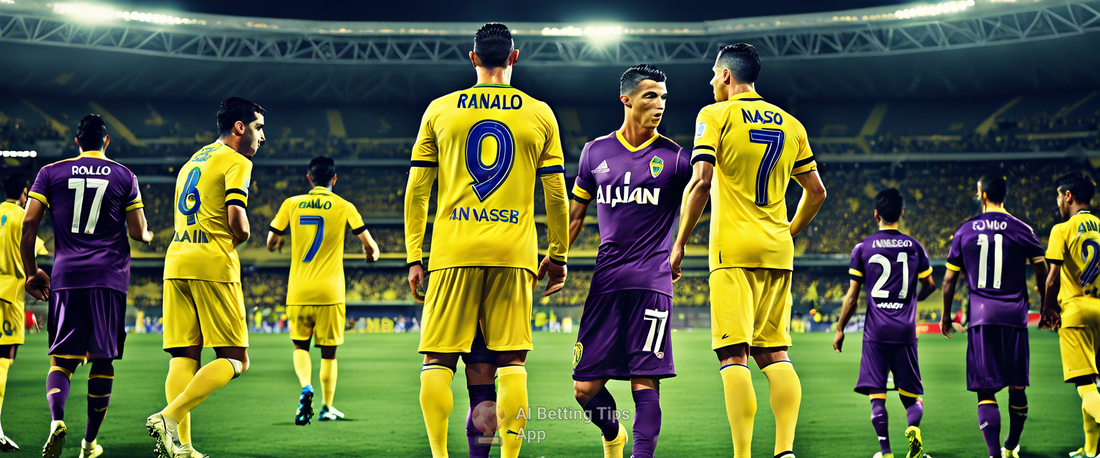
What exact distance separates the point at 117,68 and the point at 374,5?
13.1 m

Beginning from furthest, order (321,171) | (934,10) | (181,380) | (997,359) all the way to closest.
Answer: (934,10)
(321,171)
(997,359)
(181,380)

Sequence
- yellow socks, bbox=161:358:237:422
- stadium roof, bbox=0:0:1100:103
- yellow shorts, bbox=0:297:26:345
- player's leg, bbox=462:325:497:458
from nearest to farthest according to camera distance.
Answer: player's leg, bbox=462:325:497:458 → yellow socks, bbox=161:358:237:422 → yellow shorts, bbox=0:297:26:345 → stadium roof, bbox=0:0:1100:103

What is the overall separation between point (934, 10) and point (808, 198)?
31653 mm

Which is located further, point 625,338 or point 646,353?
point 625,338

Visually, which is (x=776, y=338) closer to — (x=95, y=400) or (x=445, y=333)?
(x=445, y=333)

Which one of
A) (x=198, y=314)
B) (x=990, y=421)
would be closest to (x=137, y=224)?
(x=198, y=314)

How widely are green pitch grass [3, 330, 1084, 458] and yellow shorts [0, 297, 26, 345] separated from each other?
89 centimetres

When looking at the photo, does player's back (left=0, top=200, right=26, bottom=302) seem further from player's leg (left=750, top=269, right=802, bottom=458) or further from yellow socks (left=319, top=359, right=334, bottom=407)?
player's leg (left=750, top=269, right=802, bottom=458)

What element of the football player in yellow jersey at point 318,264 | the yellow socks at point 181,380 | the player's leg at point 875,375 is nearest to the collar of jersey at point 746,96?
the player's leg at point 875,375

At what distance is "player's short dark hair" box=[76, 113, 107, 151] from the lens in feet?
22.2

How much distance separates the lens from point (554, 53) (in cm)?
4078

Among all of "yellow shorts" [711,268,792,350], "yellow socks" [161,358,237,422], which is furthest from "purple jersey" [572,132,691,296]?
"yellow socks" [161,358,237,422]

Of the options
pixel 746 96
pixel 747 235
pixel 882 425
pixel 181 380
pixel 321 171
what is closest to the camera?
pixel 747 235

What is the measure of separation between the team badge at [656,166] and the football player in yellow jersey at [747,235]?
0.21m
